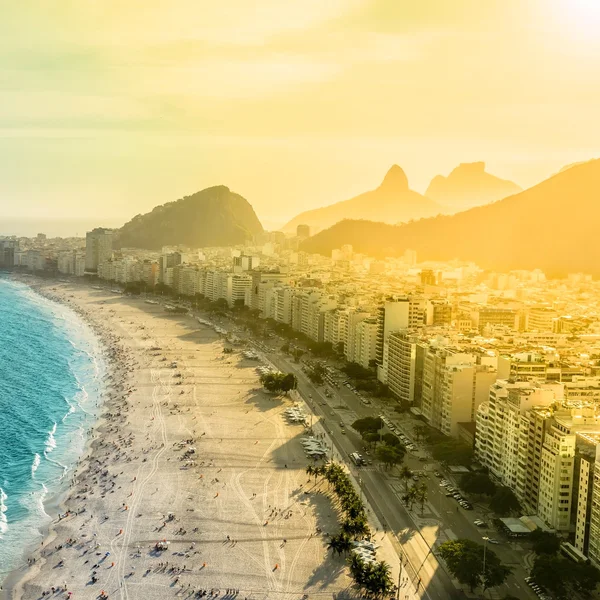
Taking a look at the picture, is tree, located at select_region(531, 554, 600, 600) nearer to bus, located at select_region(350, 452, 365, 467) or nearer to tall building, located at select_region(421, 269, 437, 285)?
bus, located at select_region(350, 452, 365, 467)

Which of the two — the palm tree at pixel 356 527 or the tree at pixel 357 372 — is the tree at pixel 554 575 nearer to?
the palm tree at pixel 356 527

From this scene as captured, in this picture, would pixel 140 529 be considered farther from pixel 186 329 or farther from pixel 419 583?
pixel 186 329

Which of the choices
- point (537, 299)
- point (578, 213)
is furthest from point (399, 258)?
point (537, 299)

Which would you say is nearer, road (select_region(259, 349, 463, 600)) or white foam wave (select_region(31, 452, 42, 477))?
road (select_region(259, 349, 463, 600))

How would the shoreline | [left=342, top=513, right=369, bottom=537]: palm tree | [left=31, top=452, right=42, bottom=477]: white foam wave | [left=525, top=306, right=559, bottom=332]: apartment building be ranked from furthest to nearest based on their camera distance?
[left=525, top=306, right=559, bottom=332]: apartment building, [left=31, top=452, right=42, bottom=477]: white foam wave, [left=342, top=513, right=369, bottom=537]: palm tree, the shoreline

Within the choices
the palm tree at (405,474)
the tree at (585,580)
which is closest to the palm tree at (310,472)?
the palm tree at (405,474)

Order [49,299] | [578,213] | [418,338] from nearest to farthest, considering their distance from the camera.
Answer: [418,338] → [49,299] → [578,213]

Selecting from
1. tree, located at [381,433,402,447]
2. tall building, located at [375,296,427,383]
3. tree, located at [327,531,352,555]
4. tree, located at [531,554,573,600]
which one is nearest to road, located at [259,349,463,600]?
tree, located at [381,433,402,447]
